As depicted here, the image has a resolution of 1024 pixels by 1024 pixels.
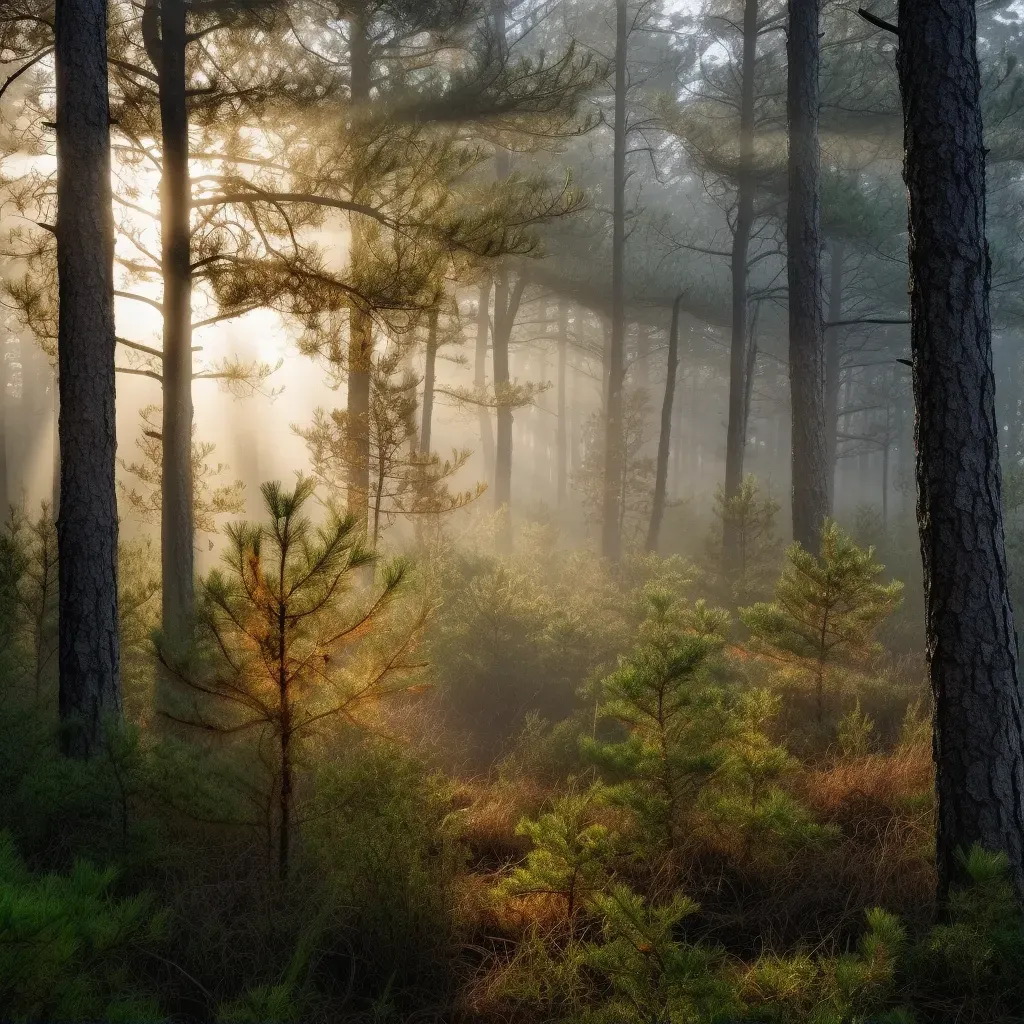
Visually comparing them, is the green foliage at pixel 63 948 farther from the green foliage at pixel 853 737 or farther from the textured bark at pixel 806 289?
the textured bark at pixel 806 289

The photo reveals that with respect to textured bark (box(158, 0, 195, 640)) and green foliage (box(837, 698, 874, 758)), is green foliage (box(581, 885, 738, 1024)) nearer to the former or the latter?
green foliage (box(837, 698, 874, 758))

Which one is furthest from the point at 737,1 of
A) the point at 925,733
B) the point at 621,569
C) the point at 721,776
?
the point at 721,776

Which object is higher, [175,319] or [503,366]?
[503,366]

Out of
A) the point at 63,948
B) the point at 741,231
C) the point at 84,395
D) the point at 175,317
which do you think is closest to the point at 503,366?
the point at 741,231

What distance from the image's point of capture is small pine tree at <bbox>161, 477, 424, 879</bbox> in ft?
12.4

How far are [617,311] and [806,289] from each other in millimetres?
8070

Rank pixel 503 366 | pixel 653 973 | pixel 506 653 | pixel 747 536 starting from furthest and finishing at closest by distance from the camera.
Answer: pixel 503 366 → pixel 747 536 → pixel 506 653 → pixel 653 973

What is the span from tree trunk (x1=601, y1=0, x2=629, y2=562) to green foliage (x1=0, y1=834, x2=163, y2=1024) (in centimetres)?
1582

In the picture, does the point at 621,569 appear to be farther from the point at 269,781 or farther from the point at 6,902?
the point at 6,902

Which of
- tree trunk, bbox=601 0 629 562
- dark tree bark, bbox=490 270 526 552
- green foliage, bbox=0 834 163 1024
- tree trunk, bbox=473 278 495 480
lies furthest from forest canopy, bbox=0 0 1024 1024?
tree trunk, bbox=473 278 495 480

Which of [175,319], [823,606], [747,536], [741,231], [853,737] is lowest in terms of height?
[853,737]

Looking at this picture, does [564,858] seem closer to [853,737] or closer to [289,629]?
[289,629]

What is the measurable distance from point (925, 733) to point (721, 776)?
2835 millimetres

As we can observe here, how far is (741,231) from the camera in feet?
52.9
